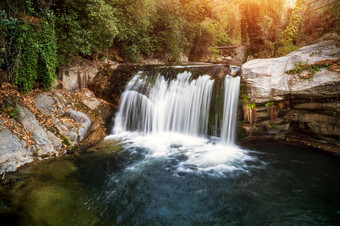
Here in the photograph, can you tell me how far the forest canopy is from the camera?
18.7 ft

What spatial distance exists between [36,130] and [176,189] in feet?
15.0

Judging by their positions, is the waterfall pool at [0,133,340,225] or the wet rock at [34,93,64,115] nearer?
the waterfall pool at [0,133,340,225]

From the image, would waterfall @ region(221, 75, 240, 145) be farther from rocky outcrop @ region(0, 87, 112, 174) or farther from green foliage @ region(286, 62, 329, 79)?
rocky outcrop @ region(0, 87, 112, 174)

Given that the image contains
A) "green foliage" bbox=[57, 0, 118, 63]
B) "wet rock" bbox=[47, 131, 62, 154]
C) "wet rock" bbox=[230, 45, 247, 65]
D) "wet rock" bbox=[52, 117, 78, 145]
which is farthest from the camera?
"wet rock" bbox=[230, 45, 247, 65]

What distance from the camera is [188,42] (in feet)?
50.8

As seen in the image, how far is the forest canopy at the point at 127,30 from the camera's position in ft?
18.7

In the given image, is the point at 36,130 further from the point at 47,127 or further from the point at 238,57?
the point at 238,57

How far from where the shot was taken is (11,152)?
458 centimetres

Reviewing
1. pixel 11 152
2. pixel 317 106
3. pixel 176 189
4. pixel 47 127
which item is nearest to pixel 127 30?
pixel 47 127

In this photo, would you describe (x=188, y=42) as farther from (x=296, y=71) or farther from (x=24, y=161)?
(x=24, y=161)

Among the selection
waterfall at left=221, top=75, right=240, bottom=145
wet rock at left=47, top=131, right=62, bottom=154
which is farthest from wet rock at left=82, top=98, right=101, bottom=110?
waterfall at left=221, top=75, right=240, bottom=145

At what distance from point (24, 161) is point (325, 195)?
297 inches

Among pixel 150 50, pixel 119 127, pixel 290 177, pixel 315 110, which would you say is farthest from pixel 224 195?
pixel 150 50

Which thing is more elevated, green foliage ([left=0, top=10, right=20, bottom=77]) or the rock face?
green foliage ([left=0, top=10, right=20, bottom=77])
